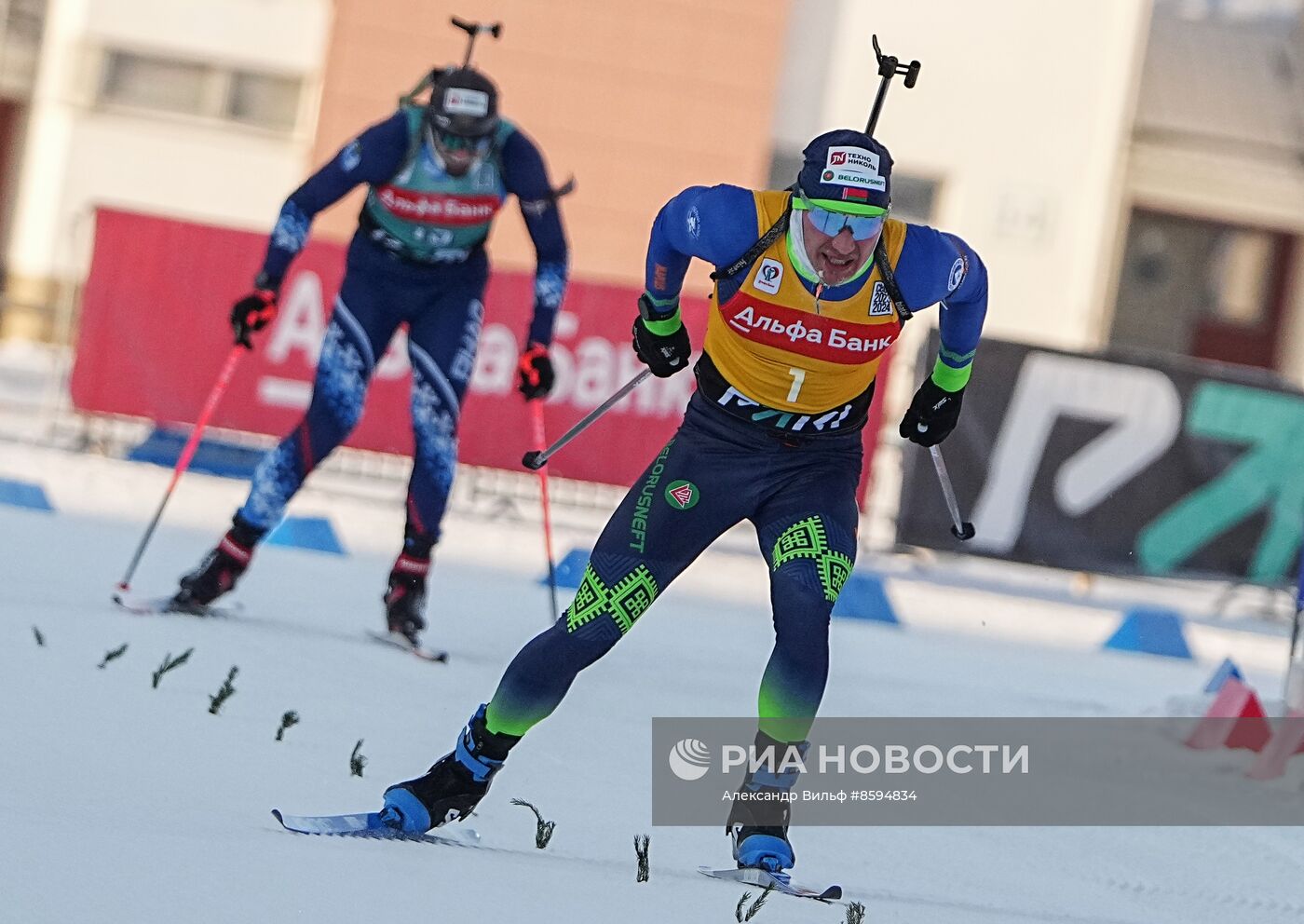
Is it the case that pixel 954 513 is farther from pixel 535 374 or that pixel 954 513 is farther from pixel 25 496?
pixel 25 496

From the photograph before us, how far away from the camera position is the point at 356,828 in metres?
3.86

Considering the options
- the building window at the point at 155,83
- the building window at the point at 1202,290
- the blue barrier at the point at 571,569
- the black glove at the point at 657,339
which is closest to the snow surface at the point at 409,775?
the blue barrier at the point at 571,569

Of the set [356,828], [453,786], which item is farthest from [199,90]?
[356,828]

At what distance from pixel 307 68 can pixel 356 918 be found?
61.6ft

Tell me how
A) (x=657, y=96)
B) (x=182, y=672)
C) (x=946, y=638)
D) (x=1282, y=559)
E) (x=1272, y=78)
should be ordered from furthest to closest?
(x=1272, y=78) → (x=657, y=96) → (x=1282, y=559) → (x=946, y=638) → (x=182, y=672)

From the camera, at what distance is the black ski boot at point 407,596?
21.9 ft

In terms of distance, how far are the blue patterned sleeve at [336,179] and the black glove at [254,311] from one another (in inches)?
1.2

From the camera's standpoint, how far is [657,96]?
66.0 ft

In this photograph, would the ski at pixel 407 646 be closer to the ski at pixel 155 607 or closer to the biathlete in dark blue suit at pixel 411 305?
the biathlete in dark blue suit at pixel 411 305

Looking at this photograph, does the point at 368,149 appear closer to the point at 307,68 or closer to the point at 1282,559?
the point at 1282,559

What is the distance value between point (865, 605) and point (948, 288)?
568cm

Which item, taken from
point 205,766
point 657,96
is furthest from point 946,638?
point 657,96

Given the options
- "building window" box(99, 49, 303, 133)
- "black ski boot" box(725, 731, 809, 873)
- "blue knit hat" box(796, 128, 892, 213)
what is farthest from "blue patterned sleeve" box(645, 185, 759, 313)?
"building window" box(99, 49, 303, 133)

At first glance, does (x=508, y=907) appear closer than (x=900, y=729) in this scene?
Yes
